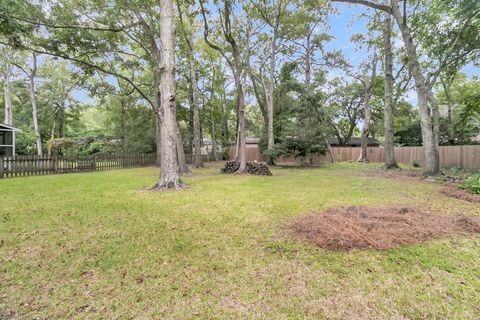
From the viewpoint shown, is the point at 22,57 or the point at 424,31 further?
the point at 22,57

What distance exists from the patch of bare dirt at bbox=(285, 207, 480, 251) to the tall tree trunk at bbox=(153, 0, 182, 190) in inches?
178

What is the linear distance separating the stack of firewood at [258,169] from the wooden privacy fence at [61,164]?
896 cm

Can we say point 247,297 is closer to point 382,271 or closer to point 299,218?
point 382,271

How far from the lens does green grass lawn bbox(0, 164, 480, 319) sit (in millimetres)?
1847

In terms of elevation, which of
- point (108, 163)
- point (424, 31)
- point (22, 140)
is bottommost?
point (108, 163)

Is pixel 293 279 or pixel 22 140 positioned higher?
pixel 22 140

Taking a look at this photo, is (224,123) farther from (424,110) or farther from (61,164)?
(424,110)

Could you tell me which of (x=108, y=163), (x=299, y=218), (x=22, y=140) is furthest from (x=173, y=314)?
(x=22, y=140)

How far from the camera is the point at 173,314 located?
1.80 metres

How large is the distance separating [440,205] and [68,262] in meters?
6.15

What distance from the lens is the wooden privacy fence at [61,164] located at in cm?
984

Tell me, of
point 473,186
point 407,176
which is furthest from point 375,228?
point 407,176

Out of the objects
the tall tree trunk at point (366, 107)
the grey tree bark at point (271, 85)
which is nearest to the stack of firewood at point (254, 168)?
the grey tree bark at point (271, 85)

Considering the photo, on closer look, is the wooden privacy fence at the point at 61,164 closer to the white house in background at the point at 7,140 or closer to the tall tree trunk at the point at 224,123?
the white house in background at the point at 7,140
